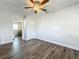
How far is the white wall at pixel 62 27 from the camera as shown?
5.45 meters

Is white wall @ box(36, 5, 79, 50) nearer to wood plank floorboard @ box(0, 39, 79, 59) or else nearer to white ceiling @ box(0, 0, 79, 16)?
white ceiling @ box(0, 0, 79, 16)

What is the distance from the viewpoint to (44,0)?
4.05 metres

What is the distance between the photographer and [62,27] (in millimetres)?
6215

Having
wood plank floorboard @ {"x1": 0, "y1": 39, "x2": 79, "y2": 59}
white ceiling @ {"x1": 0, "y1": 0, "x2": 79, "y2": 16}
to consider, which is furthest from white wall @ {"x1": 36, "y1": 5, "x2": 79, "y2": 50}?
wood plank floorboard @ {"x1": 0, "y1": 39, "x2": 79, "y2": 59}

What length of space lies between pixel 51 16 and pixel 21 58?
4397mm

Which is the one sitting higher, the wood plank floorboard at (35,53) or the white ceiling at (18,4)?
the white ceiling at (18,4)

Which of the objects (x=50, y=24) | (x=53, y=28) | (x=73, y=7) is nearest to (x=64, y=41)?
(x=53, y=28)

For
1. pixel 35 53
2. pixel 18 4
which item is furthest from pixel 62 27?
pixel 18 4

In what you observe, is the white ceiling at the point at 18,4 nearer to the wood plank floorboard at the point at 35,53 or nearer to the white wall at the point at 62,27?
the white wall at the point at 62,27

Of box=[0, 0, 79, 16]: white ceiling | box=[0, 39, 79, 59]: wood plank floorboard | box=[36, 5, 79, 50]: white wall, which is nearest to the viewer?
box=[0, 39, 79, 59]: wood plank floorboard

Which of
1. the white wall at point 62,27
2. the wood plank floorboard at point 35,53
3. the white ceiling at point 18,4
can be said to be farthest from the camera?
the white wall at point 62,27

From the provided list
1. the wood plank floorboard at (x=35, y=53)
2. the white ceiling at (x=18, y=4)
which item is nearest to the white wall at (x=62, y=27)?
the white ceiling at (x=18, y=4)

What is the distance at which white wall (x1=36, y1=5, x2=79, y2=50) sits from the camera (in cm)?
545

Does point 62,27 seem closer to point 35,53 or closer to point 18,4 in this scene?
point 35,53
